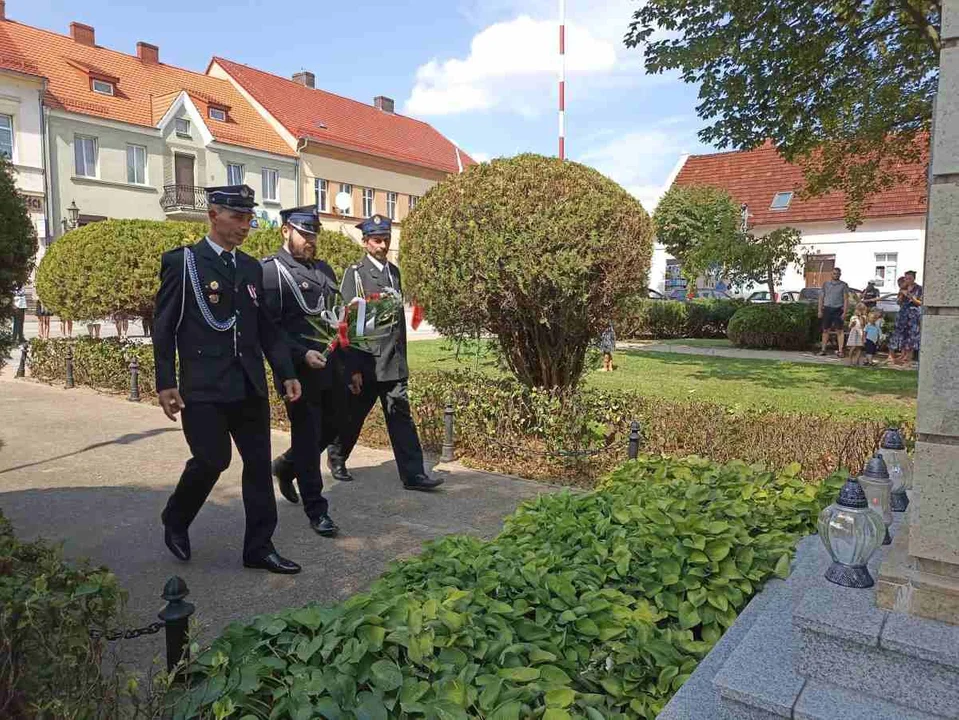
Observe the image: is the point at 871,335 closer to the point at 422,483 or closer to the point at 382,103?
the point at 422,483

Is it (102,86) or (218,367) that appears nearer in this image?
(218,367)

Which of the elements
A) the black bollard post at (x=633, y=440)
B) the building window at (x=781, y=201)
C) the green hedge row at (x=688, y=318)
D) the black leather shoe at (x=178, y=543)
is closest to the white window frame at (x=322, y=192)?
the green hedge row at (x=688, y=318)

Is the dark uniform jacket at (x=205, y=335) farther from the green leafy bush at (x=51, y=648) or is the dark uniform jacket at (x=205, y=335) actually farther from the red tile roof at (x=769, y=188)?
the red tile roof at (x=769, y=188)

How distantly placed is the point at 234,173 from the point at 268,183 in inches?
77.2

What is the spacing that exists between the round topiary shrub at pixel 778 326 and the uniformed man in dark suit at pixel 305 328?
16.6 m

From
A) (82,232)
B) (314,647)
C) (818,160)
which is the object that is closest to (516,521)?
(314,647)

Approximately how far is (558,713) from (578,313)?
15.9ft

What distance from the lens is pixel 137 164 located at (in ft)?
109

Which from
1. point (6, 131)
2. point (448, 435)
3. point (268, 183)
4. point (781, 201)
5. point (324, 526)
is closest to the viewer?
point (324, 526)

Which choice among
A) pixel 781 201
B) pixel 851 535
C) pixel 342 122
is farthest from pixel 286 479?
pixel 342 122

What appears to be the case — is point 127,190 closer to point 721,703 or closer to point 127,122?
point 127,122

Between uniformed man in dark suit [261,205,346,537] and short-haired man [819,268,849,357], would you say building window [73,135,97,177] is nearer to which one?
short-haired man [819,268,849,357]

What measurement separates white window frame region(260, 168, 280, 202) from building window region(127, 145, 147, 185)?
20.0 ft

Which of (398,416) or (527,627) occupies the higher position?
(398,416)
